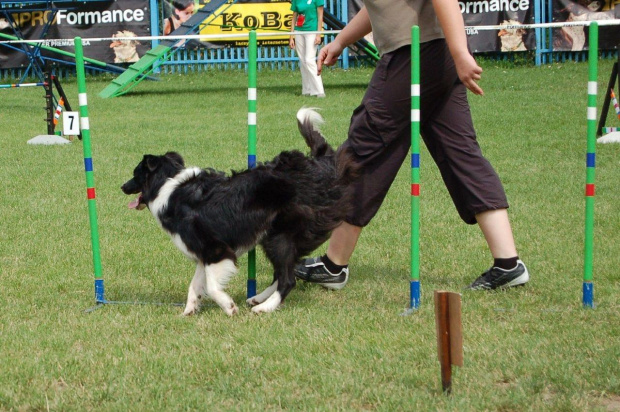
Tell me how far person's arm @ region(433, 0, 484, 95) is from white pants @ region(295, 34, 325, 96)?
11327 mm

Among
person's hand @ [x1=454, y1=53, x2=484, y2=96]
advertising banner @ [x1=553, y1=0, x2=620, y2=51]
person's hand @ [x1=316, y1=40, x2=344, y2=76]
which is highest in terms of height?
advertising banner @ [x1=553, y1=0, x2=620, y2=51]

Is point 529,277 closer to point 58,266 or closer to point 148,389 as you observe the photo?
point 148,389

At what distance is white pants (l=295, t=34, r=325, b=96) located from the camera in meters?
15.8

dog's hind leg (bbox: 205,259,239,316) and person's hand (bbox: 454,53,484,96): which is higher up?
person's hand (bbox: 454,53,484,96)

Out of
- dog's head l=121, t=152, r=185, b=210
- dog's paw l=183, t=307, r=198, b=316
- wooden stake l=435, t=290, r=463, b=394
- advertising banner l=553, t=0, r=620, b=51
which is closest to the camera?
wooden stake l=435, t=290, r=463, b=394

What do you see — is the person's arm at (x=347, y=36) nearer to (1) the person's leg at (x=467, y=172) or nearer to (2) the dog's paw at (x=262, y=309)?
(1) the person's leg at (x=467, y=172)

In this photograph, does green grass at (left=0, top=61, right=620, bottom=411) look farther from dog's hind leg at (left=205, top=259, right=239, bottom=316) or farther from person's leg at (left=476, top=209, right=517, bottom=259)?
person's leg at (left=476, top=209, right=517, bottom=259)

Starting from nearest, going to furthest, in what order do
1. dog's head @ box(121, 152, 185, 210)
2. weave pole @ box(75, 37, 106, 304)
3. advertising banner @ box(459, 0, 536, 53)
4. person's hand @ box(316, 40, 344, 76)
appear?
weave pole @ box(75, 37, 106, 304)
dog's head @ box(121, 152, 185, 210)
person's hand @ box(316, 40, 344, 76)
advertising banner @ box(459, 0, 536, 53)

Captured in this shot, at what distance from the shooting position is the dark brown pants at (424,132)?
4.83m

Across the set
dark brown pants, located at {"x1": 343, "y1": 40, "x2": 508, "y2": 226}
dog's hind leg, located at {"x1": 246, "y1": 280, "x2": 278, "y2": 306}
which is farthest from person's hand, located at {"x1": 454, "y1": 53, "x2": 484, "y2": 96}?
dog's hind leg, located at {"x1": 246, "y1": 280, "x2": 278, "y2": 306}

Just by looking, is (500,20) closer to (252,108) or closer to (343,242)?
(343,242)

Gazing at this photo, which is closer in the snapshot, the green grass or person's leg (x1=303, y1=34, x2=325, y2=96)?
the green grass

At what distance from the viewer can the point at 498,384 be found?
3.60 metres

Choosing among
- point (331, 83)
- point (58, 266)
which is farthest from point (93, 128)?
point (58, 266)
